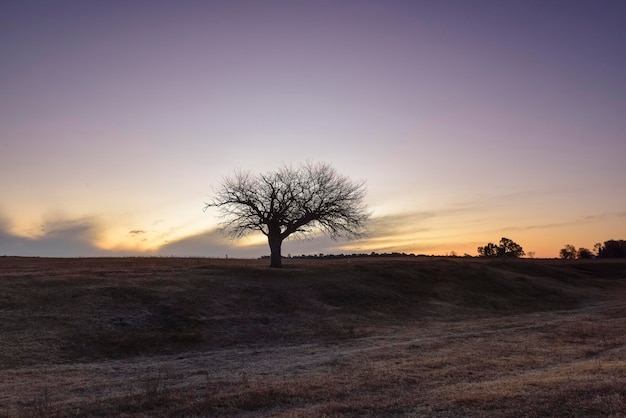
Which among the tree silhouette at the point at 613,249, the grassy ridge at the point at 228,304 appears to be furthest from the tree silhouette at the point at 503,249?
the grassy ridge at the point at 228,304

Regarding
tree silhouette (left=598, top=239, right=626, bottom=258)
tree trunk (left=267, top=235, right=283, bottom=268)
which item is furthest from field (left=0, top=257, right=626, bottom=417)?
tree silhouette (left=598, top=239, right=626, bottom=258)

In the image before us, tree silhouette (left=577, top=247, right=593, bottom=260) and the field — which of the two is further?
tree silhouette (left=577, top=247, right=593, bottom=260)

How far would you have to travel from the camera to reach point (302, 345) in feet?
92.8

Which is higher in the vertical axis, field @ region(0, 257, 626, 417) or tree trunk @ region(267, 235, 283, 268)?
tree trunk @ region(267, 235, 283, 268)

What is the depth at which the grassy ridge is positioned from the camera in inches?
1095

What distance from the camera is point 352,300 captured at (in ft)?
139

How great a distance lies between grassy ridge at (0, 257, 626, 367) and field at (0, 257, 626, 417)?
0.48 ft

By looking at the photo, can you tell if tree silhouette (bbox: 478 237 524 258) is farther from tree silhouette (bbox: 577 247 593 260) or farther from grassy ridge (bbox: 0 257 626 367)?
grassy ridge (bbox: 0 257 626 367)

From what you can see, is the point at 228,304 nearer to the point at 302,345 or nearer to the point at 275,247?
the point at 302,345

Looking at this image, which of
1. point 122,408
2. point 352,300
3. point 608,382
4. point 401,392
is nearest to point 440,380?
point 401,392

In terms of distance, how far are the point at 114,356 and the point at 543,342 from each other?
21.4 meters

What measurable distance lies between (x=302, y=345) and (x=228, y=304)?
9.85 metres

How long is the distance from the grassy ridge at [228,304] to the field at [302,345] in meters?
0.15

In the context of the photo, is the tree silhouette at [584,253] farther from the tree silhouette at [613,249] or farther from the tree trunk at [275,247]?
the tree trunk at [275,247]
